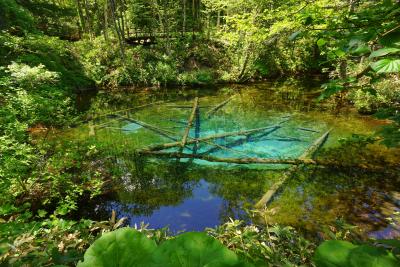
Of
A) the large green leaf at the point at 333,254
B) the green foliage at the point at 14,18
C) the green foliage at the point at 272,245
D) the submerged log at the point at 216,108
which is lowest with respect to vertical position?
the submerged log at the point at 216,108

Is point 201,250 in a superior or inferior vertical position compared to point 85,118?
superior

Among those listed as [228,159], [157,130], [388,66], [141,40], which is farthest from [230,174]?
[141,40]

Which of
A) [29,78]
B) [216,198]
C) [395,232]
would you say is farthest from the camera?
[216,198]

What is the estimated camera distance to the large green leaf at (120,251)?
67cm

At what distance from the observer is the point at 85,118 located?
12.9m

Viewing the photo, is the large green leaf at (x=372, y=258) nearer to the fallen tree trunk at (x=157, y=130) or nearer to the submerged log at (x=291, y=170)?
the submerged log at (x=291, y=170)

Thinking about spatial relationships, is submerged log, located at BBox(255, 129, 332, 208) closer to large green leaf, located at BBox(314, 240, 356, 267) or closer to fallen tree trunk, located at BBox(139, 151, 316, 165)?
fallen tree trunk, located at BBox(139, 151, 316, 165)

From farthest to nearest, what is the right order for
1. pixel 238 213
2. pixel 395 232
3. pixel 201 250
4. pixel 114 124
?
pixel 114 124
pixel 238 213
pixel 395 232
pixel 201 250

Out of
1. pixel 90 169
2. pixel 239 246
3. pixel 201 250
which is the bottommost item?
pixel 90 169

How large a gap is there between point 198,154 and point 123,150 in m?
2.62

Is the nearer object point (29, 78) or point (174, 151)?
point (29, 78)

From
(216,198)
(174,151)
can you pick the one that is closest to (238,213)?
A: (216,198)

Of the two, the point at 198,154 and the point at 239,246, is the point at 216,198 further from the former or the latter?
the point at 239,246

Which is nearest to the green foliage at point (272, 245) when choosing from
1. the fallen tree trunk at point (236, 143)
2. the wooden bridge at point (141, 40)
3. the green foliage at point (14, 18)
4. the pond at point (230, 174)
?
the pond at point (230, 174)
